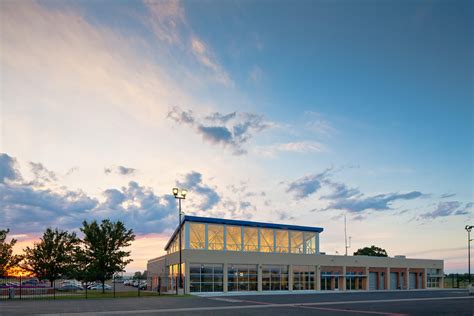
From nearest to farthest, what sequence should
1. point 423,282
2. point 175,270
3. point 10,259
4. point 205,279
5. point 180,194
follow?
point 180,194, point 205,279, point 175,270, point 10,259, point 423,282

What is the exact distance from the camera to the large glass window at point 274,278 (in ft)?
176

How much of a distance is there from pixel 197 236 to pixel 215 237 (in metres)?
2.54

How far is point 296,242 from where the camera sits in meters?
61.1

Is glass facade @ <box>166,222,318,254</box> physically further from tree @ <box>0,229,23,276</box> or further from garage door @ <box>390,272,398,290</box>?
tree @ <box>0,229,23,276</box>

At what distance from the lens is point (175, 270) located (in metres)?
52.7

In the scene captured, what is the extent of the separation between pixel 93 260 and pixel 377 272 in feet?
132

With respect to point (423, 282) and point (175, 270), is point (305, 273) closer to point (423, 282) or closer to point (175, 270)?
point (175, 270)

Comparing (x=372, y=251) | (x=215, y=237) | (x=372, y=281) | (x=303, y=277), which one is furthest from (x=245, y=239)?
(x=372, y=251)

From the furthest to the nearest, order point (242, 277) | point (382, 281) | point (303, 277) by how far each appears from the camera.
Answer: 1. point (382, 281)
2. point (303, 277)
3. point (242, 277)

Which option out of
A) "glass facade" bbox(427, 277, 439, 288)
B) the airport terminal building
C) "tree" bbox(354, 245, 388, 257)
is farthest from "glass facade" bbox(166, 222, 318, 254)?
"tree" bbox(354, 245, 388, 257)

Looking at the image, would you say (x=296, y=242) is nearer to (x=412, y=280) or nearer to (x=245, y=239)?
(x=245, y=239)

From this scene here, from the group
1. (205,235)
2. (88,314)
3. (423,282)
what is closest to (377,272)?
(423,282)

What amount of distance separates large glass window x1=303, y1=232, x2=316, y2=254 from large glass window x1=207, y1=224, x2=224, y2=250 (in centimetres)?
1387

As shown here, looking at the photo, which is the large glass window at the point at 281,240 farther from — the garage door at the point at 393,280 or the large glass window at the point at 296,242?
the garage door at the point at 393,280
